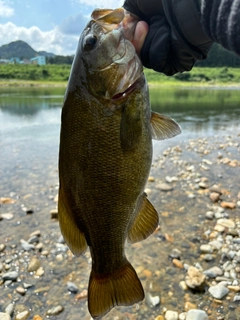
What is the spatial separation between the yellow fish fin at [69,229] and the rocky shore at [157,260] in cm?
162

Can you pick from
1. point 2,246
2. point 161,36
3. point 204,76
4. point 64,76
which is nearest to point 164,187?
point 2,246

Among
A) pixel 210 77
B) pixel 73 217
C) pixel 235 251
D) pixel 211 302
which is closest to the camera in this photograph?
pixel 73 217

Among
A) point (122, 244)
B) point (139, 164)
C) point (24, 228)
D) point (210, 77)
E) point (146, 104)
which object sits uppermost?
point (146, 104)

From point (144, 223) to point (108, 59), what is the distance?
3.84 feet

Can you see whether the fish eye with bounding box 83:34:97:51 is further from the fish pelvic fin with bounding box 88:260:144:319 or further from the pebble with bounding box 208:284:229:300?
the pebble with bounding box 208:284:229:300

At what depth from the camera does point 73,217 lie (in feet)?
7.01

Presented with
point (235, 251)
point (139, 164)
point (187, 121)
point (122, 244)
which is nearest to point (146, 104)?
point (139, 164)

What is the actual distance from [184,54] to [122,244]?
1.41 metres

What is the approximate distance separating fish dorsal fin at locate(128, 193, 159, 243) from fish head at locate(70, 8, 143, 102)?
0.84 metres

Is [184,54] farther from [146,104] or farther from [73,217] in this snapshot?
[73,217]

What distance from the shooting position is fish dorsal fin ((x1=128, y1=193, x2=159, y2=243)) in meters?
2.31

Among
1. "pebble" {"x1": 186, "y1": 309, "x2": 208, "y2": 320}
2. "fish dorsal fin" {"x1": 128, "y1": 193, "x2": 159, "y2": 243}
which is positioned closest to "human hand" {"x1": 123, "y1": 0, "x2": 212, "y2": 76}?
"fish dorsal fin" {"x1": 128, "y1": 193, "x2": 159, "y2": 243}

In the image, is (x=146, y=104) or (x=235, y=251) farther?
(x=235, y=251)

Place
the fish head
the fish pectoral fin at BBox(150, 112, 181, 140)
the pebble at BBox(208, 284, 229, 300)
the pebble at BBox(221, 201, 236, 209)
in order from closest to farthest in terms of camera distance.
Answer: the fish head
the fish pectoral fin at BBox(150, 112, 181, 140)
the pebble at BBox(208, 284, 229, 300)
the pebble at BBox(221, 201, 236, 209)
